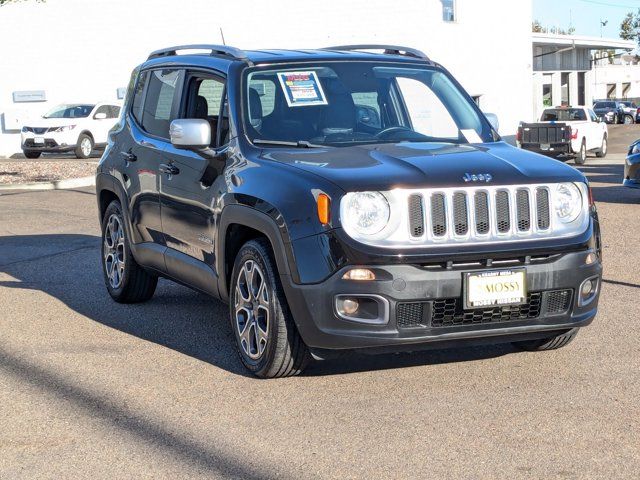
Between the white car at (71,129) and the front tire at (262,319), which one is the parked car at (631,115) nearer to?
the white car at (71,129)

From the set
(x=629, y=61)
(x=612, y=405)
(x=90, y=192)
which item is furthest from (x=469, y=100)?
(x=629, y=61)

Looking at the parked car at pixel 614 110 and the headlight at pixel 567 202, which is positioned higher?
the headlight at pixel 567 202

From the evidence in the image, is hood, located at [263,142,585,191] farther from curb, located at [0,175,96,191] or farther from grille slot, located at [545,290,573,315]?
curb, located at [0,175,96,191]

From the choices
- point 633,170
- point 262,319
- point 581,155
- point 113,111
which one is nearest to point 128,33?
point 113,111

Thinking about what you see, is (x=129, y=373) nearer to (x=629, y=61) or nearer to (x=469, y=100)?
(x=469, y=100)

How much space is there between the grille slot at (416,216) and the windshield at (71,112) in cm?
2829

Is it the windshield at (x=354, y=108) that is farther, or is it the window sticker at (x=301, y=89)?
the window sticker at (x=301, y=89)

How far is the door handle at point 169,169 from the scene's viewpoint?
756cm

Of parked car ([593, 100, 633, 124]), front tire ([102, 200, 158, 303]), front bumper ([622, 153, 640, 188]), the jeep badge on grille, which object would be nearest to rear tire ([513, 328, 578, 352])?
the jeep badge on grille

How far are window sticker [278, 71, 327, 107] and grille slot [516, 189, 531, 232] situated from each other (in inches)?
61.5

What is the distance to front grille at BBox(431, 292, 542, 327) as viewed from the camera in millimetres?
5973

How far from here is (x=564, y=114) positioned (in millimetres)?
31547

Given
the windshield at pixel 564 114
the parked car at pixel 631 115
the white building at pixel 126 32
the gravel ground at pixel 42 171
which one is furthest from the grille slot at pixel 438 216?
the parked car at pixel 631 115

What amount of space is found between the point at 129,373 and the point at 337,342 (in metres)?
1.47
